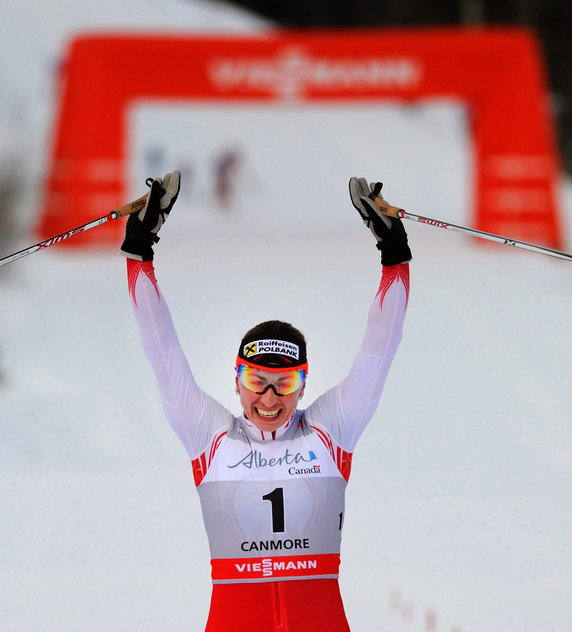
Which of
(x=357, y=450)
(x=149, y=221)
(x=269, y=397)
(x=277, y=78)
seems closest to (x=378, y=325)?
(x=269, y=397)

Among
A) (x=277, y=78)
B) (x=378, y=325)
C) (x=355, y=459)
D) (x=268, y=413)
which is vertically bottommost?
(x=355, y=459)

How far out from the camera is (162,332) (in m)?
3.19

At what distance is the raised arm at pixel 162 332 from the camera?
318cm

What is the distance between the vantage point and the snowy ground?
514cm

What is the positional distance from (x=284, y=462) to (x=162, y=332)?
0.50 m

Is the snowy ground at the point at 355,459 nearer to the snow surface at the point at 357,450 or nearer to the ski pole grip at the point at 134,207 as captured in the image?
the snow surface at the point at 357,450

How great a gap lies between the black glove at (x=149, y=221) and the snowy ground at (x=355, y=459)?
1527 millimetres

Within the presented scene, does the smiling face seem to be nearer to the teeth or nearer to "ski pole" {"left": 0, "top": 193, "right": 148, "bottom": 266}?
the teeth

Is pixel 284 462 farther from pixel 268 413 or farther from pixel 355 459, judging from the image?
pixel 355 459

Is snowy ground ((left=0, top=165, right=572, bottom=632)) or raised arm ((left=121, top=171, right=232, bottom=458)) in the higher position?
raised arm ((left=121, top=171, right=232, bottom=458))

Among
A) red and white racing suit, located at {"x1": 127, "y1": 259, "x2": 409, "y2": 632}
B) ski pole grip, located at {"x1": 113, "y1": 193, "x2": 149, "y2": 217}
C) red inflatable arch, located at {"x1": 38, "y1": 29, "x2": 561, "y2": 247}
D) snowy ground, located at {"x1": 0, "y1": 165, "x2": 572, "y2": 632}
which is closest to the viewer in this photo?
red and white racing suit, located at {"x1": 127, "y1": 259, "x2": 409, "y2": 632}

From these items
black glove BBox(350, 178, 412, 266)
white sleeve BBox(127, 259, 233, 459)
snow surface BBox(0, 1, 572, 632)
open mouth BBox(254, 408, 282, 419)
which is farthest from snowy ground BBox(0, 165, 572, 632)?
black glove BBox(350, 178, 412, 266)

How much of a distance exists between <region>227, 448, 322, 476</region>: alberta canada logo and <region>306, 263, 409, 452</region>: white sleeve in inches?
4.7

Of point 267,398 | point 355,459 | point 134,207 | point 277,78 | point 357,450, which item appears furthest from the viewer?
point 277,78
